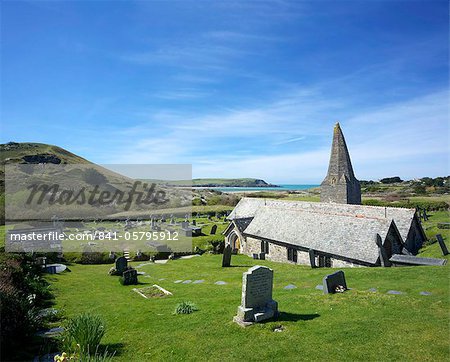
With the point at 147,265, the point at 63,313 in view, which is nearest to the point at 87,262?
the point at 147,265

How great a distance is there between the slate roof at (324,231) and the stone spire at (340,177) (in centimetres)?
675

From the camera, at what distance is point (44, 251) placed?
2712 centimetres

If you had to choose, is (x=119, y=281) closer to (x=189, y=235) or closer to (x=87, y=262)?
(x=87, y=262)

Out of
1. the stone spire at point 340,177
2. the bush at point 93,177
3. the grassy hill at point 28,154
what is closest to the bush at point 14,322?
the stone spire at point 340,177

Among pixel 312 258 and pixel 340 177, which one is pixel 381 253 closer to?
pixel 312 258

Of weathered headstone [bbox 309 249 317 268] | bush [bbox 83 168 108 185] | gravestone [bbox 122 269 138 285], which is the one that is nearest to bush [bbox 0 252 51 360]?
gravestone [bbox 122 269 138 285]

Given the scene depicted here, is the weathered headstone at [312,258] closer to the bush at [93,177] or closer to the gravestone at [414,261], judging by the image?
the gravestone at [414,261]

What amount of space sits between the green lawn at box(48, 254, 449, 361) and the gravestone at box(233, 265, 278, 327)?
14.5 inches

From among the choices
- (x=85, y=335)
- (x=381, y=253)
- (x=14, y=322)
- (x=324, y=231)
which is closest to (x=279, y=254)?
(x=324, y=231)

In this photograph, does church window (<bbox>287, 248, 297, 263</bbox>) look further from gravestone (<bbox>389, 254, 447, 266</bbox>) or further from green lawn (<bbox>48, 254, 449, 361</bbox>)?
green lawn (<bbox>48, 254, 449, 361</bbox>)

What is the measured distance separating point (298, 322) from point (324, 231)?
1709cm

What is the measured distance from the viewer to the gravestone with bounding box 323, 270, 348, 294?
46.1ft

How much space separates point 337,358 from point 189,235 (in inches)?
1257

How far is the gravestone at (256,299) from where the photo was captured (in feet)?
35.5
